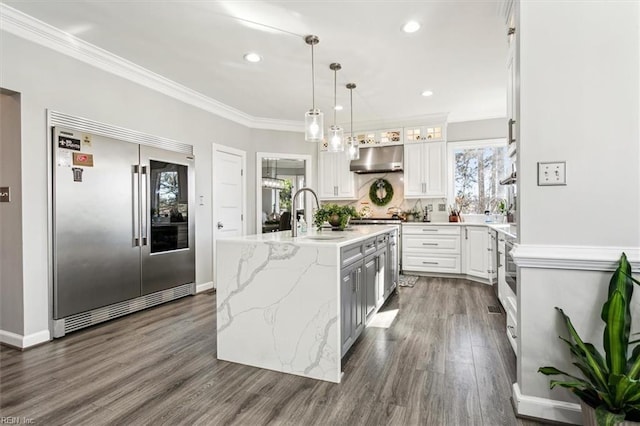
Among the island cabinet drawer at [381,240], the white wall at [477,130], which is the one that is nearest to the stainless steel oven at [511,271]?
the island cabinet drawer at [381,240]

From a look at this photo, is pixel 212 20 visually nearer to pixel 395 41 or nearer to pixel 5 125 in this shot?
pixel 395 41

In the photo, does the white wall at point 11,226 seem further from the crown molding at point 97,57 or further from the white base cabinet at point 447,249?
the white base cabinet at point 447,249

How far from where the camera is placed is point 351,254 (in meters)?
2.47

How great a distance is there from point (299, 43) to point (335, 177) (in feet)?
10.6

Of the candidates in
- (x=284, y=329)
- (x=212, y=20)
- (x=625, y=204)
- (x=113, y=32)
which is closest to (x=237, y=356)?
(x=284, y=329)

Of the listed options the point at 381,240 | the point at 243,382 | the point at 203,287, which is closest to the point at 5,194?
the point at 203,287

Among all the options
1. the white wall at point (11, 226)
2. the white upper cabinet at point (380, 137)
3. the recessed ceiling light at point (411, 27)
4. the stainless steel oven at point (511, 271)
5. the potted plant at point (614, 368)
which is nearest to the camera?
the potted plant at point (614, 368)

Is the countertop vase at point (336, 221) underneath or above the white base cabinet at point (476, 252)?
above

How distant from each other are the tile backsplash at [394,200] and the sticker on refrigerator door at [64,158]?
4416 mm

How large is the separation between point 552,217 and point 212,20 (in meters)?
2.82

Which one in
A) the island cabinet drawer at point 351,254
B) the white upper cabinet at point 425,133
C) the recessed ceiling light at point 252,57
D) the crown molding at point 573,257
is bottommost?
the island cabinet drawer at point 351,254

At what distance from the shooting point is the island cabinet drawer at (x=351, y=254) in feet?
7.41

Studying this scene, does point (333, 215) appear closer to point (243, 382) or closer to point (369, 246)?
point (369, 246)

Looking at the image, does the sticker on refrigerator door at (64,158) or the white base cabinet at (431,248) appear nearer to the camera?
the sticker on refrigerator door at (64,158)
